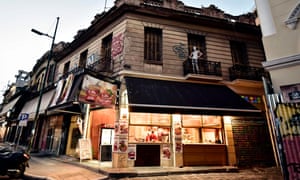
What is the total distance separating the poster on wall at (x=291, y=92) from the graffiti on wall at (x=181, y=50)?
574cm

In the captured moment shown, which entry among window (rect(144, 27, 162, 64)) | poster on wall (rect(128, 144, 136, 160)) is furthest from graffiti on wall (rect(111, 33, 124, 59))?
poster on wall (rect(128, 144, 136, 160))

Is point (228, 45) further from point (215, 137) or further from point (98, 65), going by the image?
point (98, 65)

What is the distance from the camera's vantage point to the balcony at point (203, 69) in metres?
9.80

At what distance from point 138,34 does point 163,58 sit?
6.26 ft

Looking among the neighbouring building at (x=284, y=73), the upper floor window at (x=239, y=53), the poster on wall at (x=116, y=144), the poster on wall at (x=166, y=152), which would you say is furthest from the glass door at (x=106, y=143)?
the upper floor window at (x=239, y=53)

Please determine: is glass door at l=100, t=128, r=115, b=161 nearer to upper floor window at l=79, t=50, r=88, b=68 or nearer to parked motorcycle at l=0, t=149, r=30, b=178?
parked motorcycle at l=0, t=149, r=30, b=178

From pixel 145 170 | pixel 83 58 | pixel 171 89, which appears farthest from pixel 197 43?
pixel 83 58

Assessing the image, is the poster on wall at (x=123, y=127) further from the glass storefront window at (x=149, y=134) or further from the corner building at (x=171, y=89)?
the glass storefront window at (x=149, y=134)

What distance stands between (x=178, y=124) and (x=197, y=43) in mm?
5205

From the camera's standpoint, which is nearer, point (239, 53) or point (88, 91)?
point (88, 91)

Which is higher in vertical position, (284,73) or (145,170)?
(284,73)

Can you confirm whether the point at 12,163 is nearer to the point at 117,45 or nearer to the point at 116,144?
the point at 116,144

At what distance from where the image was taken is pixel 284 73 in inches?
211

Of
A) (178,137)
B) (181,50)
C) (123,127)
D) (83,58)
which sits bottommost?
(178,137)
